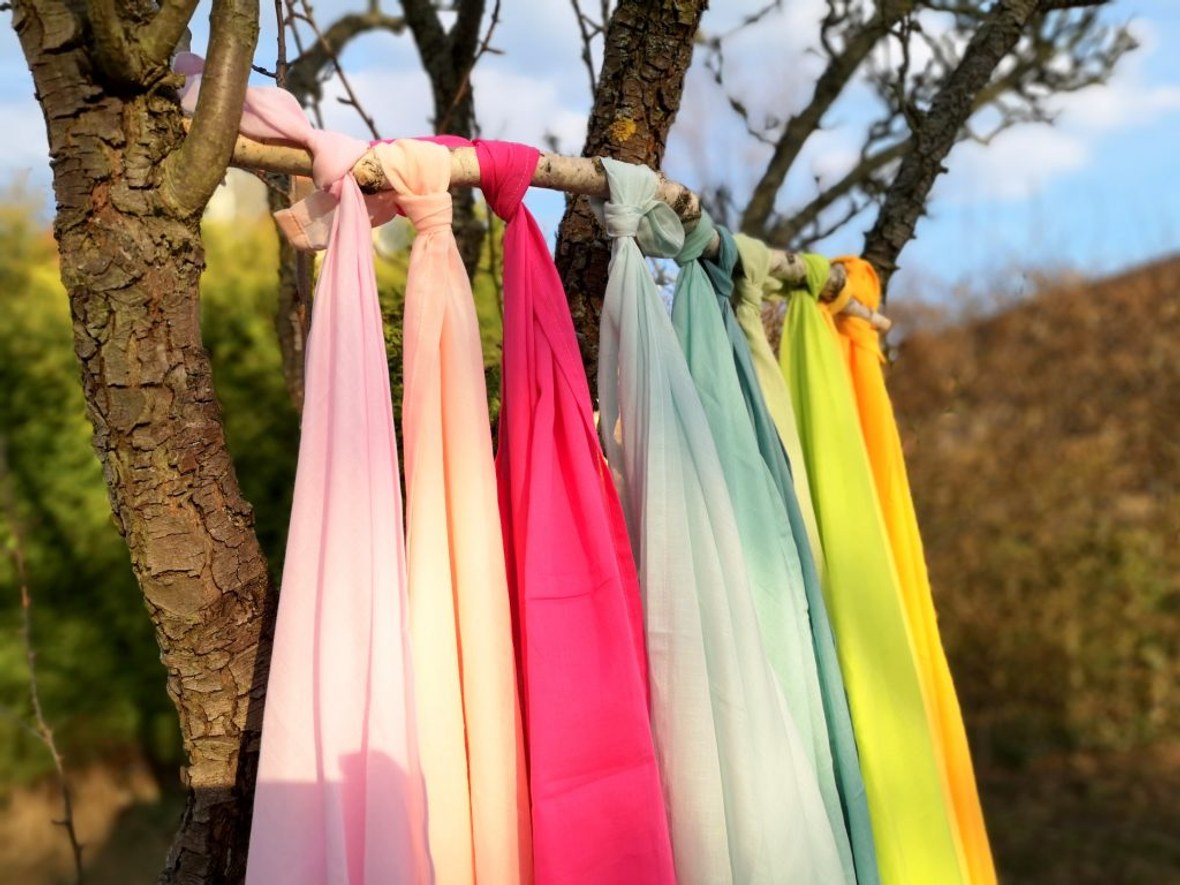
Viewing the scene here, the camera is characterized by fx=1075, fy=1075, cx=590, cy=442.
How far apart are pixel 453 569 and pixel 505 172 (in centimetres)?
36

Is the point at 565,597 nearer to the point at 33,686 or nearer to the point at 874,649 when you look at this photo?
the point at 874,649

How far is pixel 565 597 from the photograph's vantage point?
2.93ft

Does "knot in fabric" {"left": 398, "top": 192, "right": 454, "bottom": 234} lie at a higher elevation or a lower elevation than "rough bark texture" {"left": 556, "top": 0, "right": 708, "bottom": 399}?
lower

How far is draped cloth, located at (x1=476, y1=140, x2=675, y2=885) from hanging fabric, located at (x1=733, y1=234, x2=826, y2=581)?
0.33 metres

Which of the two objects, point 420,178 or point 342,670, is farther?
point 420,178

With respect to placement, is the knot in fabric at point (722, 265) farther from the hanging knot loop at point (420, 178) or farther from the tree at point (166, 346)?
the tree at point (166, 346)

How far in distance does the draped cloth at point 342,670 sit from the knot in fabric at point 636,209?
1.12ft

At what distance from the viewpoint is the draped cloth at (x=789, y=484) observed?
1.07m

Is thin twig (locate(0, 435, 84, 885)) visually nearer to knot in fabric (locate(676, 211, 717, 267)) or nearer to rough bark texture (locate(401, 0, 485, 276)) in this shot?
rough bark texture (locate(401, 0, 485, 276))

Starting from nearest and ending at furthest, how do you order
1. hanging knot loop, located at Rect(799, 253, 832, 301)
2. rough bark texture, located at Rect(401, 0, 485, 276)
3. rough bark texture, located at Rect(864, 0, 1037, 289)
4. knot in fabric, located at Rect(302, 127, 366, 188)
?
knot in fabric, located at Rect(302, 127, 366, 188) < hanging knot loop, located at Rect(799, 253, 832, 301) < rough bark texture, located at Rect(864, 0, 1037, 289) < rough bark texture, located at Rect(401, 0, 485, 276)

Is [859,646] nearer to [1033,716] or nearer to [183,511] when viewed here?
[183,511]

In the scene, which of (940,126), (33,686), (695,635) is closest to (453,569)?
(695,635)

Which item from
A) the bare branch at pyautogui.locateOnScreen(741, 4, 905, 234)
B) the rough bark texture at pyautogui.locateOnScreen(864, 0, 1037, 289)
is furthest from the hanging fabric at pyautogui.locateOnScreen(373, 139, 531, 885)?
the bare branch at pyautogui.locateOnScreen(741, 4, 905, 234)

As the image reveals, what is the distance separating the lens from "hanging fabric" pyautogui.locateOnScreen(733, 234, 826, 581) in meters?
1.24
